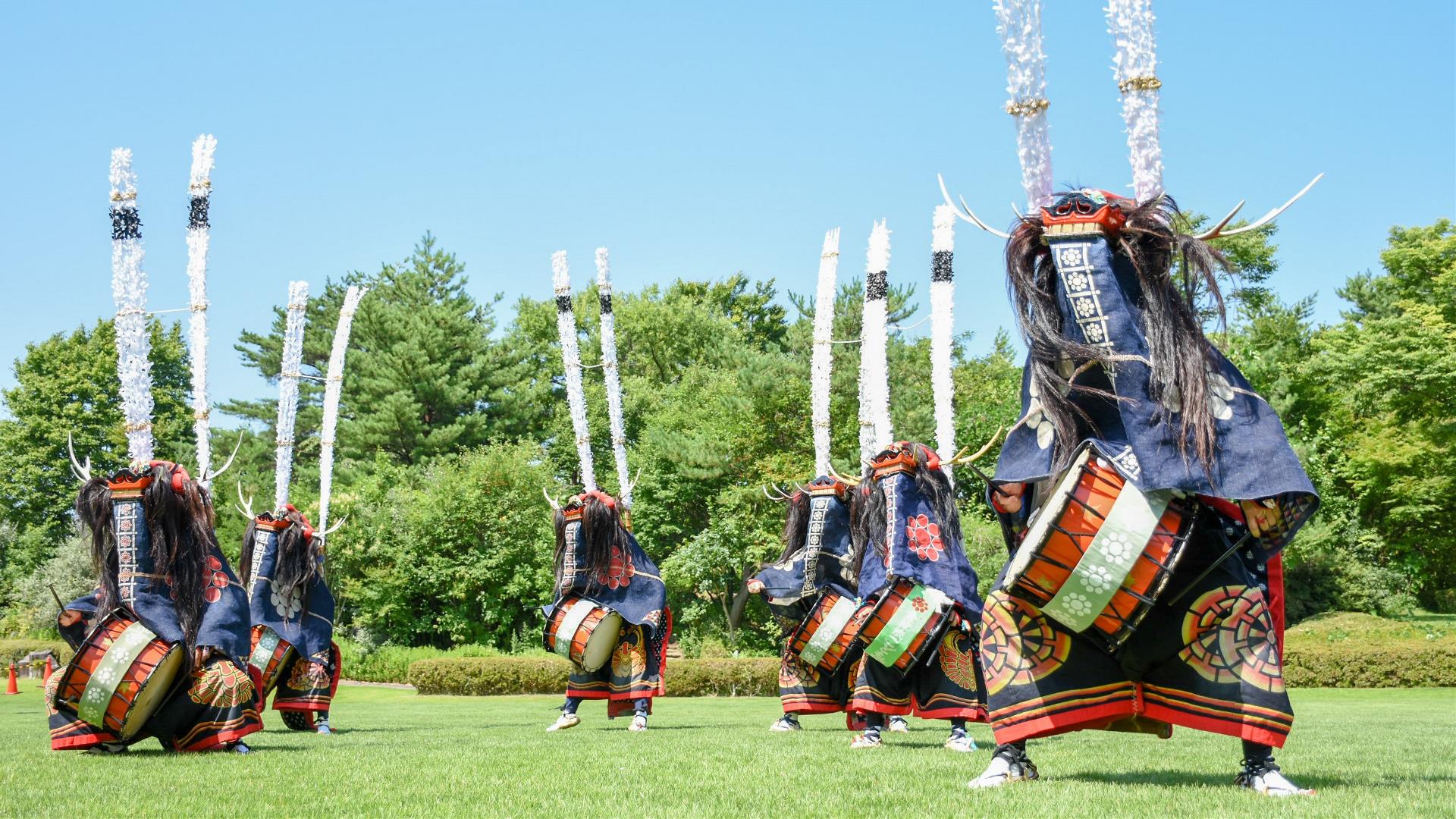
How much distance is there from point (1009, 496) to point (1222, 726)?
3.95 feet

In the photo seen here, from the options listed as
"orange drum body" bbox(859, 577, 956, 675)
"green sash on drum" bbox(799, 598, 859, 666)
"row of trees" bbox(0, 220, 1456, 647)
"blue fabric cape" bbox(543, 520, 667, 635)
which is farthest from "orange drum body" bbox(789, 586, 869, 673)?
"row of trees" bbox(0, 220, 1456, 647)

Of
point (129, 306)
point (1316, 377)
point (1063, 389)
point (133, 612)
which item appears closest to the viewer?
point (1063, 389)

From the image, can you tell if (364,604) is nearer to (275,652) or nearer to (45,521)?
(45,521)

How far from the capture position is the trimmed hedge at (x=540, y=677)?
24.0 metres

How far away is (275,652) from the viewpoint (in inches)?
497

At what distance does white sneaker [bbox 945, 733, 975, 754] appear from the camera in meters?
8.60

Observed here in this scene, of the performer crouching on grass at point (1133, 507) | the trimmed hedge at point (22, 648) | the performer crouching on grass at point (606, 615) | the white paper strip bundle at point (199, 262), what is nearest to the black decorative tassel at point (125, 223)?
the white paper strip bundle at point (199, 262)

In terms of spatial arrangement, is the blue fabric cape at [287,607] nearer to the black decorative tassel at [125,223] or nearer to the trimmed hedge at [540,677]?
the black decorative tassel at [125,223]

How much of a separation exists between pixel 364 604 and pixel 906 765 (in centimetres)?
3009

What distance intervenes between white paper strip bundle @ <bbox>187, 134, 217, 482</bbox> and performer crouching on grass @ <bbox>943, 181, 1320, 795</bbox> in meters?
10.9

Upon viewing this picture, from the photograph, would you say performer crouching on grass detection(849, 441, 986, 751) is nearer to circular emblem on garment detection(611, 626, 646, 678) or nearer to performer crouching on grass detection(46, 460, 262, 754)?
circular emblem on garment detection(611, 626, 646, 678)

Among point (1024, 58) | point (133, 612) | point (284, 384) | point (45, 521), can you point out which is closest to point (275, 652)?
point (133, 612)

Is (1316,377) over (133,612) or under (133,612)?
over

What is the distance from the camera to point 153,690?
803 cm
